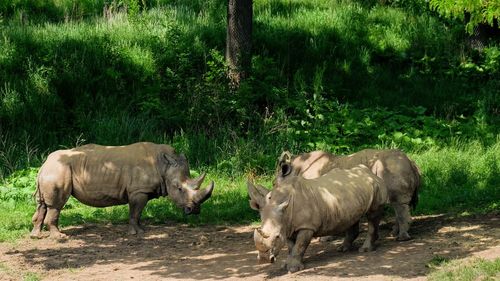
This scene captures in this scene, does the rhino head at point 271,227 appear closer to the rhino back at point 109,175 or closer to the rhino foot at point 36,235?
the rhino back at point 109,175

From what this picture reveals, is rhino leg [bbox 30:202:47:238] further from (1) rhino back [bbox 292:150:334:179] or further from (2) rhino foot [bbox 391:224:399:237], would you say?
(2) rhino foot [bbox 391:224:399:237]

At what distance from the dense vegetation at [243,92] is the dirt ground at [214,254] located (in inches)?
32.0

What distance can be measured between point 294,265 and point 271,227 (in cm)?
51

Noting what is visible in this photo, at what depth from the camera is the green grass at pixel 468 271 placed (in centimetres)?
911

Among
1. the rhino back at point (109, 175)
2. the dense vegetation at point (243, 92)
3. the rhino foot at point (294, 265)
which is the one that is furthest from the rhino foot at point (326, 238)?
the rhino back at point (109, 175)

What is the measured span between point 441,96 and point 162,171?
9.07m

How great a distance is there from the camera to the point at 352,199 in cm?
1070

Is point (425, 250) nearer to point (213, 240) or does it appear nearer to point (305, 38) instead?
point (213, 240)

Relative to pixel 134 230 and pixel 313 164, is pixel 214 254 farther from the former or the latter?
pixel 313 164

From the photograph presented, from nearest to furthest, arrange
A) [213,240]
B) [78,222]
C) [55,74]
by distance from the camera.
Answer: [213,240], [78,222], [55,74]

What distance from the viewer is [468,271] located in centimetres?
923

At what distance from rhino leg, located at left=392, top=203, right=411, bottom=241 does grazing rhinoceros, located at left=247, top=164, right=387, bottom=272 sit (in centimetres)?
47

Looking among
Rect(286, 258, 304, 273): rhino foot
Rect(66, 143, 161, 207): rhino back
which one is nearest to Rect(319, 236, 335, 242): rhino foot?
Rect(286, 258, 304, 273): rhino foot

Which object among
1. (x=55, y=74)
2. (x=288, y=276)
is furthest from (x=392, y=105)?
(x=288, y=276)
